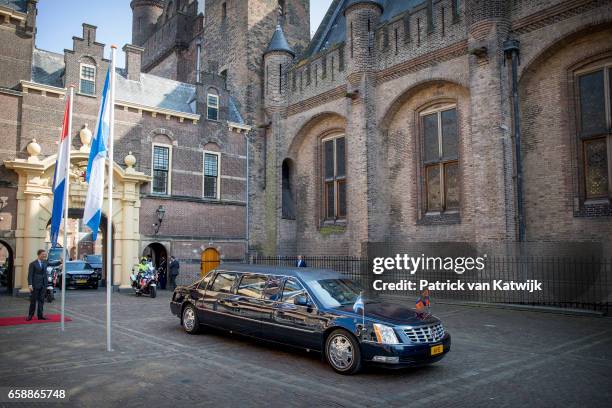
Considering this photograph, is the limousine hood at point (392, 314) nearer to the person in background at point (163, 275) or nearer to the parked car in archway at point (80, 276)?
the person in background at point (163, 275)

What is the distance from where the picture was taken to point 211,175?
23.2m

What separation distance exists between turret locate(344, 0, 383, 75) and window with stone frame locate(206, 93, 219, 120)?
7566 mm

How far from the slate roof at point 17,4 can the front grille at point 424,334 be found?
66.4 feet

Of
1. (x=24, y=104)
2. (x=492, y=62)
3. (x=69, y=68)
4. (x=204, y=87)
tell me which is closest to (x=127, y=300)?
(x=24, y=104)

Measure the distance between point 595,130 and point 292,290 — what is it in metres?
11.7

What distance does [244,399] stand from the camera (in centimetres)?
565

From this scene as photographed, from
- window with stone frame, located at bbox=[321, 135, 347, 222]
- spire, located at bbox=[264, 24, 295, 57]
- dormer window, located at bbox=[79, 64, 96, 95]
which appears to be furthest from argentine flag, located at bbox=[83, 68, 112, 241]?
spire, located at bbox=[264, 24, 295, 57]

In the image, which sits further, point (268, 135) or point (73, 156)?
point (268, 135)

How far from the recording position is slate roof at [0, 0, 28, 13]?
1867 centimetres

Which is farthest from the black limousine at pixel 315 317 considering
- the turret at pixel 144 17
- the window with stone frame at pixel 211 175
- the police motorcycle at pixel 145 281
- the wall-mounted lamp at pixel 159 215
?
the turret at pixel 144 17

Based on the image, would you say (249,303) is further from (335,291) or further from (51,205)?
(51,205)

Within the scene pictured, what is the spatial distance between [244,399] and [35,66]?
1918 cm

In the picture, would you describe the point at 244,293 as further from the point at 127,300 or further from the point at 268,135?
the point at 268,135

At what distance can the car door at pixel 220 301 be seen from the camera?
889cm
